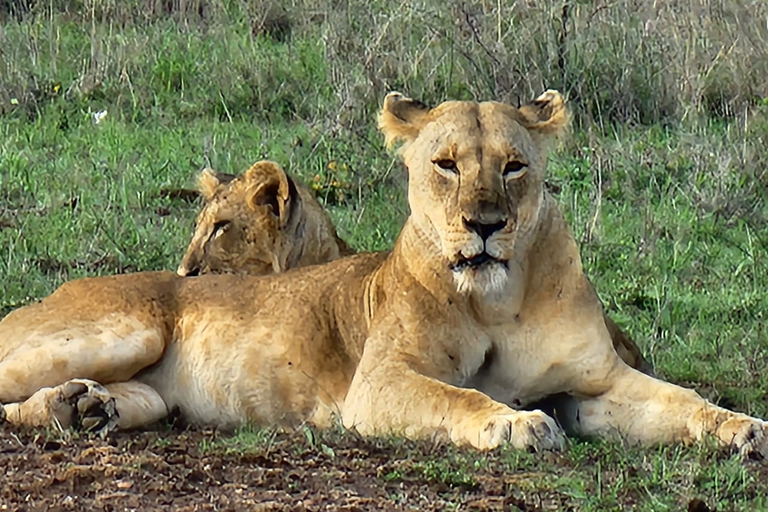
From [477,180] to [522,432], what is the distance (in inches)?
27.8

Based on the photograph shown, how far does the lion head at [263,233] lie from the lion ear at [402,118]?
1190 millimetres

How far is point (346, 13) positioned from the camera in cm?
1024

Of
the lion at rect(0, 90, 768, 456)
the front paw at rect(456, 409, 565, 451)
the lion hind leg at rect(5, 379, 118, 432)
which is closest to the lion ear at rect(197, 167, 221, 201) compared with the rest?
the lion at rect(0, 90, 768, 456)

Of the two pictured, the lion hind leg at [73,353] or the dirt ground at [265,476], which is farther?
the lion hind leg at [73,353]

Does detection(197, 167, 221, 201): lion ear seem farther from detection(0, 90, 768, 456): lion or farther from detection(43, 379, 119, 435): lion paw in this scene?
detection(43, 379, 119, 435): lion paw

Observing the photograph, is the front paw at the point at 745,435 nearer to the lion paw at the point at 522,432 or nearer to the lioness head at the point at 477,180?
the lion paw at the point at 522,432

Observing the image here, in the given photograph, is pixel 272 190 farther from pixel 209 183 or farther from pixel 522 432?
pixel 522 432

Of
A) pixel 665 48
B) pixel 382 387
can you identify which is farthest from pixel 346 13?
pixel 382 387

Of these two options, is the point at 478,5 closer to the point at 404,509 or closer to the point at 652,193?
the point at 652,193

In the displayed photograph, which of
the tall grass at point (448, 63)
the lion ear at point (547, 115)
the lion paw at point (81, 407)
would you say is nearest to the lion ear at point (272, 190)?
the lion ear at point (547, 115)

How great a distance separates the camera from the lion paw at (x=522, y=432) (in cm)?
426

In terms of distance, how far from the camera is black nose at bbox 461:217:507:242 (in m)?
4.43

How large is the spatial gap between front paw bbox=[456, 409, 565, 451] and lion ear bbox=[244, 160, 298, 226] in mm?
2004

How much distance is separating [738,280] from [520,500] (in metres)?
3.32
